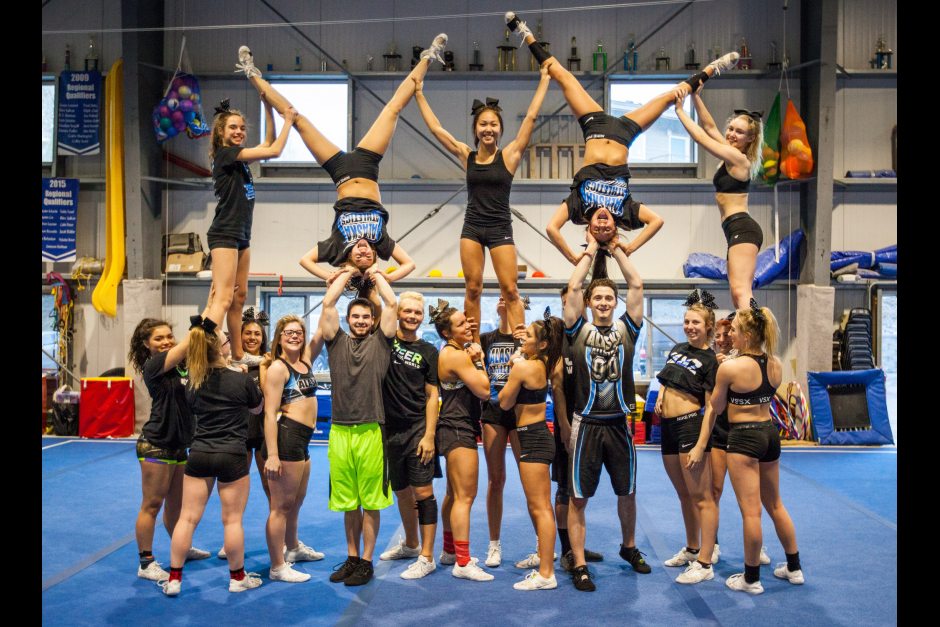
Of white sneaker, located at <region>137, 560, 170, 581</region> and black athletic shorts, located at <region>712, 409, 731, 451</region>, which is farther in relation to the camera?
black athletic shorts, located at <region>712, 409, 731, 451</region>

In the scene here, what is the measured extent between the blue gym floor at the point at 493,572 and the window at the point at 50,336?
478 cm

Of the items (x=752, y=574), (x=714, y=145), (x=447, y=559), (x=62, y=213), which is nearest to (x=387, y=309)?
(x=447, y=559)

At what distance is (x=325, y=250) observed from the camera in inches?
A: 256

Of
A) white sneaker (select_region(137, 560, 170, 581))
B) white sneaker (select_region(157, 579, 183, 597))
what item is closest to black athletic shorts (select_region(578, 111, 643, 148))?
white sneaker (select_region(157, 579, 183, 597))

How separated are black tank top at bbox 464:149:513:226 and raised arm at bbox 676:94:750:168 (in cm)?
137

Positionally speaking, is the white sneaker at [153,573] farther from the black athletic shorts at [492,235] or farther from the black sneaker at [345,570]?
the black athletic shorts at [492,235]

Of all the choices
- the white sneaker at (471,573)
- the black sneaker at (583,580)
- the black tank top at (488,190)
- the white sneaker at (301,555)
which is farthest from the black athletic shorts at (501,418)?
the white sneaker at (301,555)

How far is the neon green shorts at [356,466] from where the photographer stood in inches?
233

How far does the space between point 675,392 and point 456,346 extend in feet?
5.40

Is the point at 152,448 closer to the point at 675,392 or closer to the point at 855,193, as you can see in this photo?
the point at 675,392

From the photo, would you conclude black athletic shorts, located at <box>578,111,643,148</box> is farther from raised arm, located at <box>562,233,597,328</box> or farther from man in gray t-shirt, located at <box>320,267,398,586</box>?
man in gray t-shirt, located at <box>320,267,398,586</box>

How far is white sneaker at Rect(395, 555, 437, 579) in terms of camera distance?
611cm

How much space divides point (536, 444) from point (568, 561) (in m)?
0.99

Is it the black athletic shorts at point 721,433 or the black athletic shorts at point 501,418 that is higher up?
the black athletic shorts at point 501,418
